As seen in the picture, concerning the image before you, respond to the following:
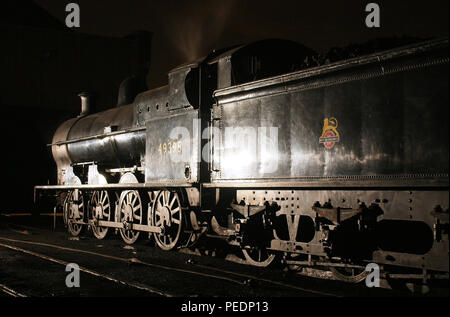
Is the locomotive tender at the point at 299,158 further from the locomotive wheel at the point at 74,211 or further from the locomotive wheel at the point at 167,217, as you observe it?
the locomotive wheel at the point at 74,211

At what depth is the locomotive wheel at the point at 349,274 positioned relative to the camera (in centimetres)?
652

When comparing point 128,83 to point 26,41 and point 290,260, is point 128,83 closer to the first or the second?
point 290,260

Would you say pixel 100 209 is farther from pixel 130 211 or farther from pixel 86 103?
pixel 86 103

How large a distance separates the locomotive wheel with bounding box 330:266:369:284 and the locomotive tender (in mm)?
28

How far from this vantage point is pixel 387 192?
241 inches

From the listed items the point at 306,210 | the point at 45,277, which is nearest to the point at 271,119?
the point at 306,210

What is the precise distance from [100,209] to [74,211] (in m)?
1.45

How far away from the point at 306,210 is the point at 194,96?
2947mm

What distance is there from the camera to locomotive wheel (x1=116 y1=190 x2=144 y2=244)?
10781 mm

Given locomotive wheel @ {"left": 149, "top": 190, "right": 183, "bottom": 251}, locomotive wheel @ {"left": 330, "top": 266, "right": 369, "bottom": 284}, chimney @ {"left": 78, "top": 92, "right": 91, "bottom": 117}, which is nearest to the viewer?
locomotive wheel @ {"left": 330, "top": 266, "right": 369, "bottom": 284}

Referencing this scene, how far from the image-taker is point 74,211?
1327cm

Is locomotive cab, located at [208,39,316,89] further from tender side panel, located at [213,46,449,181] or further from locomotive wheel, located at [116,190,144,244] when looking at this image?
locomotive wheel, located at [116,190,144,244]

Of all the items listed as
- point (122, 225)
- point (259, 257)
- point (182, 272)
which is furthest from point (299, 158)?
point (122, 225)

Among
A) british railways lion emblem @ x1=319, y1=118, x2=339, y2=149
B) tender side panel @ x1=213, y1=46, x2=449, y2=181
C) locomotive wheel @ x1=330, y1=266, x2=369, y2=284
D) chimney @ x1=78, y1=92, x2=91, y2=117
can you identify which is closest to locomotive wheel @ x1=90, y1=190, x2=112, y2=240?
chimney @ x1=78, y1=92, x2=91, y2=117
